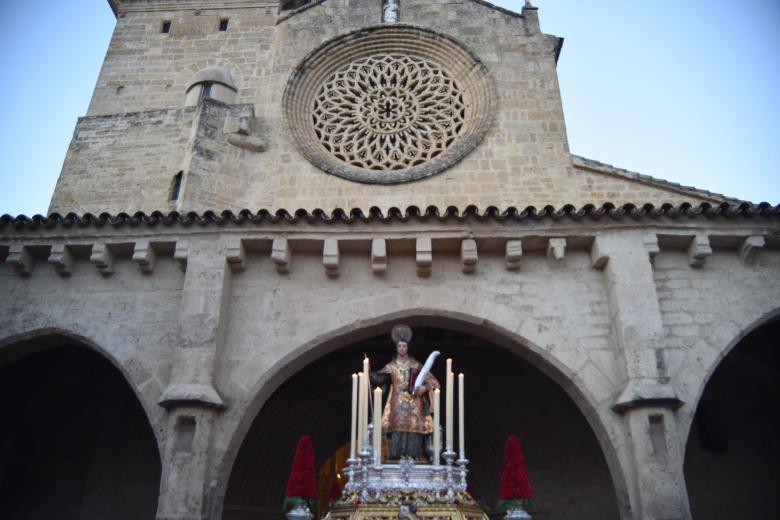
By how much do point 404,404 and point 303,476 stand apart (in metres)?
1.05

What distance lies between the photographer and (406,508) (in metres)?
4.19

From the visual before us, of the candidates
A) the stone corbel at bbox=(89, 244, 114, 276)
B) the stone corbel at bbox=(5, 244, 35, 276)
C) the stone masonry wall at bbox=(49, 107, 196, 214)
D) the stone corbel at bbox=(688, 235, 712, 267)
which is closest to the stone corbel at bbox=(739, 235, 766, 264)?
the stone corbel at bbox=(688, 235, 712, 267)

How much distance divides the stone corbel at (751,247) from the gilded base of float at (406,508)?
14.0ft

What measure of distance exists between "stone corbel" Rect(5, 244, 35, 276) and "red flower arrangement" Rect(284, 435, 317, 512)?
4.28m

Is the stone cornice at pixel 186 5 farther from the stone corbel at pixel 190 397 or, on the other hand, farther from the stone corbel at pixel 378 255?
the stone corbel at pixel 190 397

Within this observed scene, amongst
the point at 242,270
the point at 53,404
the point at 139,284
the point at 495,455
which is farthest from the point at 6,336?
the point at 495,455

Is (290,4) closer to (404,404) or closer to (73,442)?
(73,442)

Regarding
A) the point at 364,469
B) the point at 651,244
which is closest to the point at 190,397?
the point at 364,469

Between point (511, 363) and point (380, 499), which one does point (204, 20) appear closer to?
point (511, 363)

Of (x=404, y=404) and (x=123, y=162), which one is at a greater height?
(x=123, y=162)

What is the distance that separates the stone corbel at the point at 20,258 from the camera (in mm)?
7008

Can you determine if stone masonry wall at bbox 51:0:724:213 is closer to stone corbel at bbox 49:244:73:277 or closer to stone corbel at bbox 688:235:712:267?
stone corbel at bbox 49:244:73:277

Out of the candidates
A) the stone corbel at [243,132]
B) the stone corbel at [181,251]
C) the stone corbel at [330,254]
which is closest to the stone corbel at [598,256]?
the stone corbel at [330,254]

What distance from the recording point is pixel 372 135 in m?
11.8
